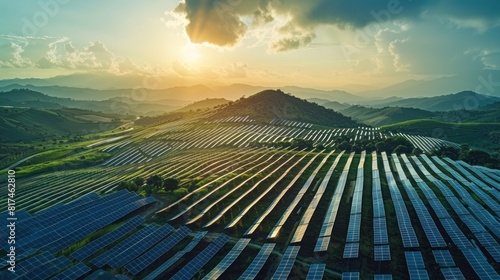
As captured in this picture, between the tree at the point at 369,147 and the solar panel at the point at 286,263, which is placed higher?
the tree at the point at 369,147

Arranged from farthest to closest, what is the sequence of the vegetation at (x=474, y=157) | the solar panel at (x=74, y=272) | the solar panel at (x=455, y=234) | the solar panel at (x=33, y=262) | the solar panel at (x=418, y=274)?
the vegetation at (x=474, y=157) < the solar panel at (x=455, y=234) < the solar panel at (x=418, y=274) < the solar panel at (x=74, y=272) < the solar panel at (x=33, y=262)

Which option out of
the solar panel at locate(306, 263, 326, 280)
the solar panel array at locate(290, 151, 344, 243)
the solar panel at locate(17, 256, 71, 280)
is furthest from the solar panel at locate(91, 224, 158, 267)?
the solar panel at locate(306, 263, 326, 280)

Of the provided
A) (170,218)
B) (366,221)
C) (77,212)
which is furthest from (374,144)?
(77,212)

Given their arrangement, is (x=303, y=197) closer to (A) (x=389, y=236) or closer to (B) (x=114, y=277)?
(A) (x=389, y=236)

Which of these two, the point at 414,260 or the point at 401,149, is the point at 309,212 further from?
the point at 401,149

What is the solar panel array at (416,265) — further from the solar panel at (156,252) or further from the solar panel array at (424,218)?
the solar panel at (156,252)

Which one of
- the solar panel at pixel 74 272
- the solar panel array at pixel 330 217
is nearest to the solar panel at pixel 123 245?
the solar panel at pixel 74 272
